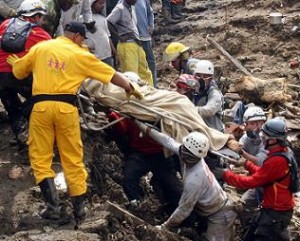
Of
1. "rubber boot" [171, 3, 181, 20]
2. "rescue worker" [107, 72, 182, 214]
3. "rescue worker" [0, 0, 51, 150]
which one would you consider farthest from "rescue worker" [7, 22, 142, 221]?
"rubber boot" [171, 3, 181, 20]

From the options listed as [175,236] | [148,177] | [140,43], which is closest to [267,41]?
[140,43]

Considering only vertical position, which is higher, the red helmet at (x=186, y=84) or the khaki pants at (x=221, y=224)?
the red helmet at (x=186, y=84)

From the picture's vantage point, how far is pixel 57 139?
841cm

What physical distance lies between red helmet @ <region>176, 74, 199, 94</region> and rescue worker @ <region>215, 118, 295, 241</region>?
1.22 m

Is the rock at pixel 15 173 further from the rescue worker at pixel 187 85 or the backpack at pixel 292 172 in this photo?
the backpack at pixel 292 172

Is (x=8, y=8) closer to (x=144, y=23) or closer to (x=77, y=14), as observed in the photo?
(x=77, y=14)

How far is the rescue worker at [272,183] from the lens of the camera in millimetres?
9039

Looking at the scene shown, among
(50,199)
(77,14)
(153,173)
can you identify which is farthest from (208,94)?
(50,199)

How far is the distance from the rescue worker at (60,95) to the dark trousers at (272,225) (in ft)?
7.74

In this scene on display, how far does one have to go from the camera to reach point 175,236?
30.0 feet

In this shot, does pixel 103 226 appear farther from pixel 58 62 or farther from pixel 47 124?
pixel 58 62

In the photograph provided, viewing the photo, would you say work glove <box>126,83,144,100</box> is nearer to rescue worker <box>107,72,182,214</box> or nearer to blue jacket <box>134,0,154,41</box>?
rescue worker <box>107,72,182,214</box>

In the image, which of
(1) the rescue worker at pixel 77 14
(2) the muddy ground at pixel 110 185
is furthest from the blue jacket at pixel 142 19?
(2) the muddy ground at pixel 110 185

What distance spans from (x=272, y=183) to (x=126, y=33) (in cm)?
418
